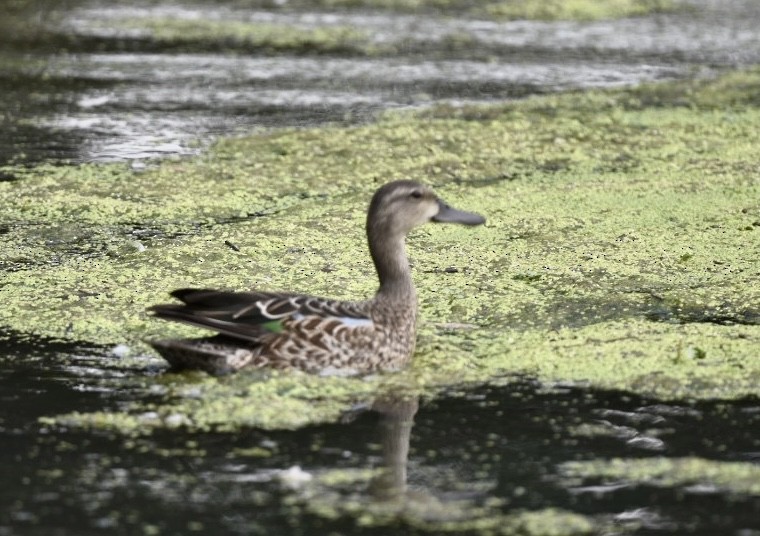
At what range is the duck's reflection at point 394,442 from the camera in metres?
5.21

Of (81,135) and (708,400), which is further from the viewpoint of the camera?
(81,135)

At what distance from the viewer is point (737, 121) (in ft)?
40.1

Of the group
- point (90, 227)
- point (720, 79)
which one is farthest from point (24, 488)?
point (720, 79)

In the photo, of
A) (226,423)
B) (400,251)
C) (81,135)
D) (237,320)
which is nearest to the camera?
(226,423)

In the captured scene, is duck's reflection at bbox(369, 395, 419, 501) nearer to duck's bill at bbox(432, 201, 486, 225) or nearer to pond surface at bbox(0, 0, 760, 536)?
pond surface at bbox(0, 0, 760, 536)

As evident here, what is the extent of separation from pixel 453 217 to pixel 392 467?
198cm

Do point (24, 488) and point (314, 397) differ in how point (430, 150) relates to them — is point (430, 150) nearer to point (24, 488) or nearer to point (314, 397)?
point (314, 397)

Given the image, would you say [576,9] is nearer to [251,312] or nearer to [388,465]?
[251,312]

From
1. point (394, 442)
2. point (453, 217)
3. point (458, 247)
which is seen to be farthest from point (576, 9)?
point (394, 442)

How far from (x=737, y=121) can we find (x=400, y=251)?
20.0 feet

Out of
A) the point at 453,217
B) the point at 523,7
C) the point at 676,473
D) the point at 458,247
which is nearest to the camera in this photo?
the point at 676,473

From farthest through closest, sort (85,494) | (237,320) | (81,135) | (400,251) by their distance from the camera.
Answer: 1. (81,135)
2. (400,251)
3. (237,320)
4. (85,494)

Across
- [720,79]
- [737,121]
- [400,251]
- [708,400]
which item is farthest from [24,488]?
[720,79]

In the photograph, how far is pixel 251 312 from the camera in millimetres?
6461
